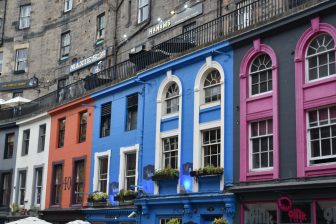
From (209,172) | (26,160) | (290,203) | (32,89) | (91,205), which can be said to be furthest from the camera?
(32,89)

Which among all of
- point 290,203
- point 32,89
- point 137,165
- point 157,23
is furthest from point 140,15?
point 290,203

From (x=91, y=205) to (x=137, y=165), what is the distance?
405 cm

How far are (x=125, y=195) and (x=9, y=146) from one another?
15.2 meters

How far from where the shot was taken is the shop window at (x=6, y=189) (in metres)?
35.7

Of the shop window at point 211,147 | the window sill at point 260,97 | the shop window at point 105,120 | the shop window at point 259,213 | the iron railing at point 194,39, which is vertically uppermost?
the iron railing at point 194,39

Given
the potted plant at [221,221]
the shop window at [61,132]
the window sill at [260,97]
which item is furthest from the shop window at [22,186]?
the window sill at [260,97]

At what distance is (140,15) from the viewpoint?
31.7 metres

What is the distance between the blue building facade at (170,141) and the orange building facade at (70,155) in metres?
1.04

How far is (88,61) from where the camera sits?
35.7m

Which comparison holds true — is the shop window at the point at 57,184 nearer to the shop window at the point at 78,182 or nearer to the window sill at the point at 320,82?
the shop window at the point at 78,182

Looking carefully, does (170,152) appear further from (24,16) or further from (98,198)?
(24,16)

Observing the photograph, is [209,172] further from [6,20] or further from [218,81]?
[6,20]

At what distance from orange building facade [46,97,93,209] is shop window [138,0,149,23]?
5646 millimetres

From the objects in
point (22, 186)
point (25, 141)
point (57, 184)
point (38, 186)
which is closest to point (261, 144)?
point (57, 184)
